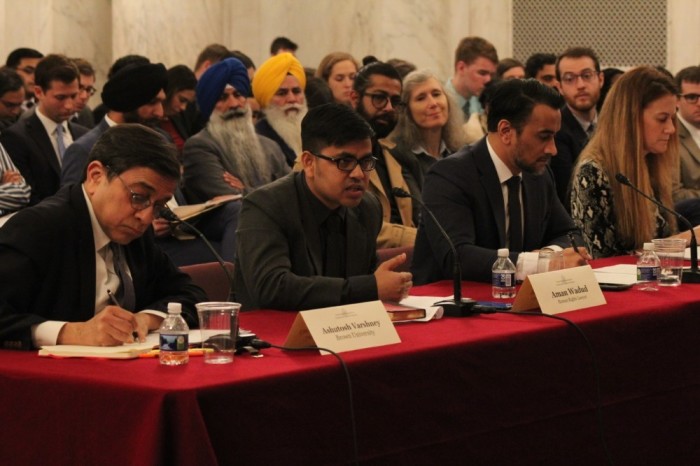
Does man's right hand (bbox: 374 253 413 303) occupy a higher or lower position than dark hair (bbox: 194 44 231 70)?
lower

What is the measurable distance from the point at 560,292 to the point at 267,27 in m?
7.81

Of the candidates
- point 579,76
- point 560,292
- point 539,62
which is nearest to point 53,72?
point 579,76

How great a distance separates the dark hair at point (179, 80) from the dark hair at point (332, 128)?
4.38 m

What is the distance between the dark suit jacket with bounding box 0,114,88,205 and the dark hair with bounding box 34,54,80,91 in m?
0.28

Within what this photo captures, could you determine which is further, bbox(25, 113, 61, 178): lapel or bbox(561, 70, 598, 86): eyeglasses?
bbox(561, 70, 598, 86): eyeglasses

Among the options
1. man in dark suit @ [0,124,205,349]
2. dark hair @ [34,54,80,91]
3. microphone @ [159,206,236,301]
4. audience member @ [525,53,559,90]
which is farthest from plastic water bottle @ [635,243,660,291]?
audience member @ [525,53,559,90]

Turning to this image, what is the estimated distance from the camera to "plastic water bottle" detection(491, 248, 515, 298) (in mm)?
3980

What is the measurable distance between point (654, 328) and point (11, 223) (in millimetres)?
1869

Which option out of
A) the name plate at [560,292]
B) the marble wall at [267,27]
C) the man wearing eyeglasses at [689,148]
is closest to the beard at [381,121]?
the man wearing eyeglasses at [689,148]

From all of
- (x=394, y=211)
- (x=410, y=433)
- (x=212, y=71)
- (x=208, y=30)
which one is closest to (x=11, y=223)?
(x=410, y=433)

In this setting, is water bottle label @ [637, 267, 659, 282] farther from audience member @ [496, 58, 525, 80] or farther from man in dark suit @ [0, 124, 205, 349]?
audience member @ [496, 58, 525, 80]

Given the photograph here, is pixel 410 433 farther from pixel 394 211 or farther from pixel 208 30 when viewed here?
pixel 208 30

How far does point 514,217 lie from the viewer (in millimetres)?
4656

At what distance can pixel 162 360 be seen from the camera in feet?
9.03
